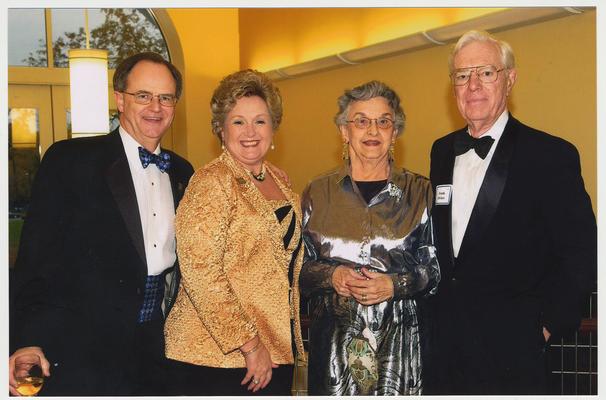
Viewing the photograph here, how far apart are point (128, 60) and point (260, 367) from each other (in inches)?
50.0

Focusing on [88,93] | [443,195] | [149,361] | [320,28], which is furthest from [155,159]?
[320,28]

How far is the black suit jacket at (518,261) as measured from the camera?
271cm

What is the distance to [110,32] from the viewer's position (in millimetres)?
8602

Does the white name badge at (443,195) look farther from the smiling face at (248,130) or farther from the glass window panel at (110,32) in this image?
the glass window panel at (110,32)

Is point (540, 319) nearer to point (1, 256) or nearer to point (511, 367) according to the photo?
point (511, 367)

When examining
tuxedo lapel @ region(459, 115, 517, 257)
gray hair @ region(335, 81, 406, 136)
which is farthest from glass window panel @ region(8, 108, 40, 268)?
tuxedo lapel @ region(459, 115, 517, 257)

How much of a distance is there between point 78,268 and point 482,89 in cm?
170

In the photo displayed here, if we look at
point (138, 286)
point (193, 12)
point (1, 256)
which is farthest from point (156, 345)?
point (193, 12)

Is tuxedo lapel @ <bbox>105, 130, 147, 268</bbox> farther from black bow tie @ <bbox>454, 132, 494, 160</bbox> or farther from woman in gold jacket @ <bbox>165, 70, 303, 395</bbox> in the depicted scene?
black bow tie @ <bbox>454, 132, 494, 160</bbox>

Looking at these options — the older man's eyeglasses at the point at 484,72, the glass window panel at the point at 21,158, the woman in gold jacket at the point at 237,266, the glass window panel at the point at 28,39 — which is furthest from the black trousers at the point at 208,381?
the glass window panel at the point at 28,39

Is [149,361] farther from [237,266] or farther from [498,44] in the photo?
[498,44]

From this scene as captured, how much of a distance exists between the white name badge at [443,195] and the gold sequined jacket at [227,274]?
0.65m

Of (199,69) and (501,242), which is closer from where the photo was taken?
(501,242)

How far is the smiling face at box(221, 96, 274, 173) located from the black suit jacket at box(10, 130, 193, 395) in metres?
0.42
